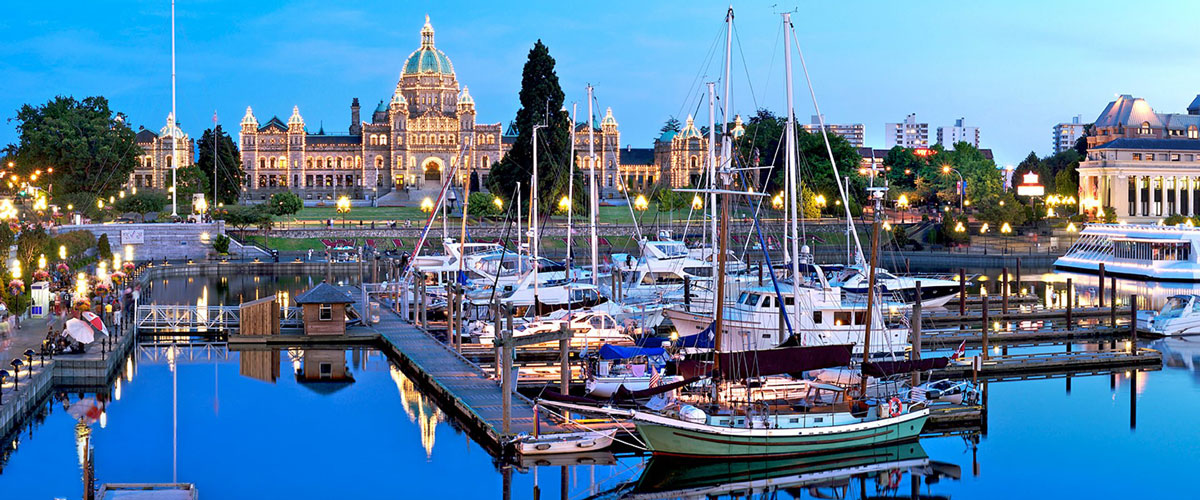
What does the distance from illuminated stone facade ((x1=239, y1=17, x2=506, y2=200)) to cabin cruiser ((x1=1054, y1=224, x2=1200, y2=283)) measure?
7863 centimetres

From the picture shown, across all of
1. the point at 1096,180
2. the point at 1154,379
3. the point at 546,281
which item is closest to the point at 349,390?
the point at 546,281

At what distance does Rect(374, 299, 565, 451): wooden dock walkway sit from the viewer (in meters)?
30.0

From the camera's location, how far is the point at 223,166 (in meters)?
115

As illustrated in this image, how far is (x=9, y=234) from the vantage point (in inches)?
1946

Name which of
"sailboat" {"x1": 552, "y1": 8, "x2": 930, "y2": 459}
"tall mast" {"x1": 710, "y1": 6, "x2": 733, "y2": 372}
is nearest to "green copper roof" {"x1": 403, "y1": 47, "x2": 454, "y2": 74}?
"tall mast" {"x1": 710, "y1": 6, "x2": 733, "y2": 372}

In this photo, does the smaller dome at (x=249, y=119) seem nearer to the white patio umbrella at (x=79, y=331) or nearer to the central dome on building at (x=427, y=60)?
the central dome on building at (x=427, y=60)

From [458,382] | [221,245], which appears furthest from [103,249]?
[458,382]

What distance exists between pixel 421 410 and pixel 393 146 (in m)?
121

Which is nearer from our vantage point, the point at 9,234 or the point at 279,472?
the point at 279,472

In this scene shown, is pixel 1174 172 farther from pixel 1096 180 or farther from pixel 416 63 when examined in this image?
pixel 416 63

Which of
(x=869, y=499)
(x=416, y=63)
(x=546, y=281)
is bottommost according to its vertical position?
(x=869, y=499)

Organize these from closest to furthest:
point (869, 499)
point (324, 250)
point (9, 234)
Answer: point (869, 499), point (9, 234), point (324, 250)

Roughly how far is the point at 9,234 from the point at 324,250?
40.0 m

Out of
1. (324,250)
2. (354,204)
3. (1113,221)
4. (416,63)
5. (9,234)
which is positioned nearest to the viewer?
(9,234)
